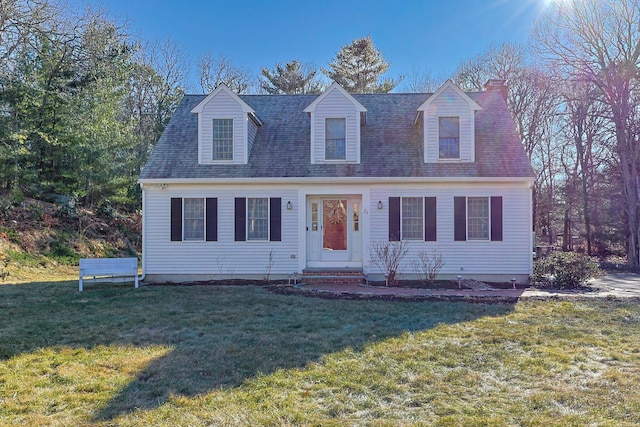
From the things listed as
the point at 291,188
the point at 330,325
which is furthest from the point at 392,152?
the point at 330,325

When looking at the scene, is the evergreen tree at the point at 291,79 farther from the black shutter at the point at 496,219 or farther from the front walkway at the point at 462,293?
the front walkway at the point at 462,293

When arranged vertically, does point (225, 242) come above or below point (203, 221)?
below

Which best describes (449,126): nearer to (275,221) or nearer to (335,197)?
(335,197)

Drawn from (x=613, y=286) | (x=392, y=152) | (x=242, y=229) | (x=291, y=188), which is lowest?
(x=613, y=286)

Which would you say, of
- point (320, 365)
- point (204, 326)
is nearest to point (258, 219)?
point (204, 326)

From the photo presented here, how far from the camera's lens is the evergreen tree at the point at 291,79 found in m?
27.4

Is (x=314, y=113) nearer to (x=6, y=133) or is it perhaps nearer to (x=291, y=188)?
(x=291, y=188)

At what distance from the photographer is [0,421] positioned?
330cm

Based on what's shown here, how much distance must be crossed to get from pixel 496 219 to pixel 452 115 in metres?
3.11

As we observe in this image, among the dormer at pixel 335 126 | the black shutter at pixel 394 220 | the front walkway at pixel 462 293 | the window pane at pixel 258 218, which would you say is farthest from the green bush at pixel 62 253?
the black shutter at pixel 394 220

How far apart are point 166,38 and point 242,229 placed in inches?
810

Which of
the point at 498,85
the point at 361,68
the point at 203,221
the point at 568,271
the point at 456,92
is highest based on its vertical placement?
the point at 361,68

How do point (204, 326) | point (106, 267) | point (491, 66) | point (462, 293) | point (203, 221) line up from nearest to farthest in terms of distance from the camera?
point (204, 326)
point (462, 293)
point (106, 267)
point (203, 221)
point (491, 66)

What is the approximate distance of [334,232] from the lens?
11727 mm
